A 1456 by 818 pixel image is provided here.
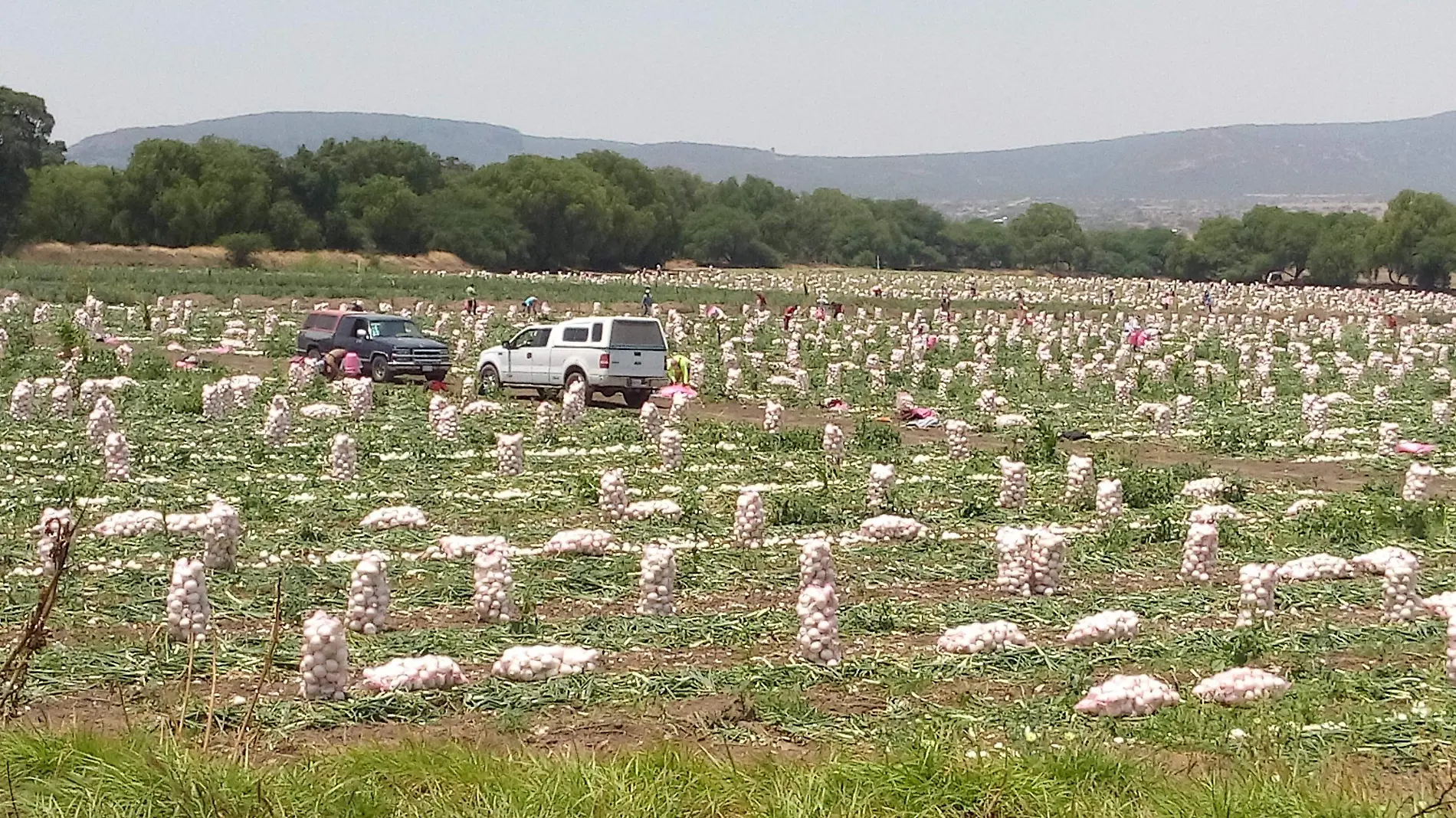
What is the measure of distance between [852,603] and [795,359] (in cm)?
2322

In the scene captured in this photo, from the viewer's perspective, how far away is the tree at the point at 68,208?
86.8 m

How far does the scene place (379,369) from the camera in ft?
100

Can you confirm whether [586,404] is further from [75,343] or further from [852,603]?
[852,603]

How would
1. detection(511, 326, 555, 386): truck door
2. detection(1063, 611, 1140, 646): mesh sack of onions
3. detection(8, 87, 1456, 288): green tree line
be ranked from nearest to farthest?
detection(1063, 611, 1140, 646): mesh sack of onions, detection(511, 326, 555, 386): truck door, detection(8, 87, 1456, 288): green tree line

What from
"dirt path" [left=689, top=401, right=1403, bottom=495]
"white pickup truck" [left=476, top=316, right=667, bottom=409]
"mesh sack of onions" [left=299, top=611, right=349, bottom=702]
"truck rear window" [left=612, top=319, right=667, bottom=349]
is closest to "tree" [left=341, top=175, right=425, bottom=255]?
"white pickup truck" [left=476, top=316, right=667, bottom=409]

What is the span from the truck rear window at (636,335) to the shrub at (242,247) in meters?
64.5

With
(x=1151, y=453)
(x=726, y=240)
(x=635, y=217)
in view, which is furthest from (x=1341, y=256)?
(x=1151, y=453)

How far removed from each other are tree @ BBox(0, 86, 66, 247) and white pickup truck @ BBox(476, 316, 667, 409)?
2541 inches

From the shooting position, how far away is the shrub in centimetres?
8781

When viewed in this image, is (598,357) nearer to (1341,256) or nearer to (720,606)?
(720,606)

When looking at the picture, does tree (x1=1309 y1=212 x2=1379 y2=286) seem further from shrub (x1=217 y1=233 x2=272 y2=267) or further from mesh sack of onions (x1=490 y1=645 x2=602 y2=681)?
mesh sack of onions (x1=490 y1=645 x2=602 y2=681)

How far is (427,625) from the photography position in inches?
428

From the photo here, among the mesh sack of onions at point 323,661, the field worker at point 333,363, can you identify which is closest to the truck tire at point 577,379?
the field worker at point 333,363

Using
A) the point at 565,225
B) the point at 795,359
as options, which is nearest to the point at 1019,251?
the point at 565,225
